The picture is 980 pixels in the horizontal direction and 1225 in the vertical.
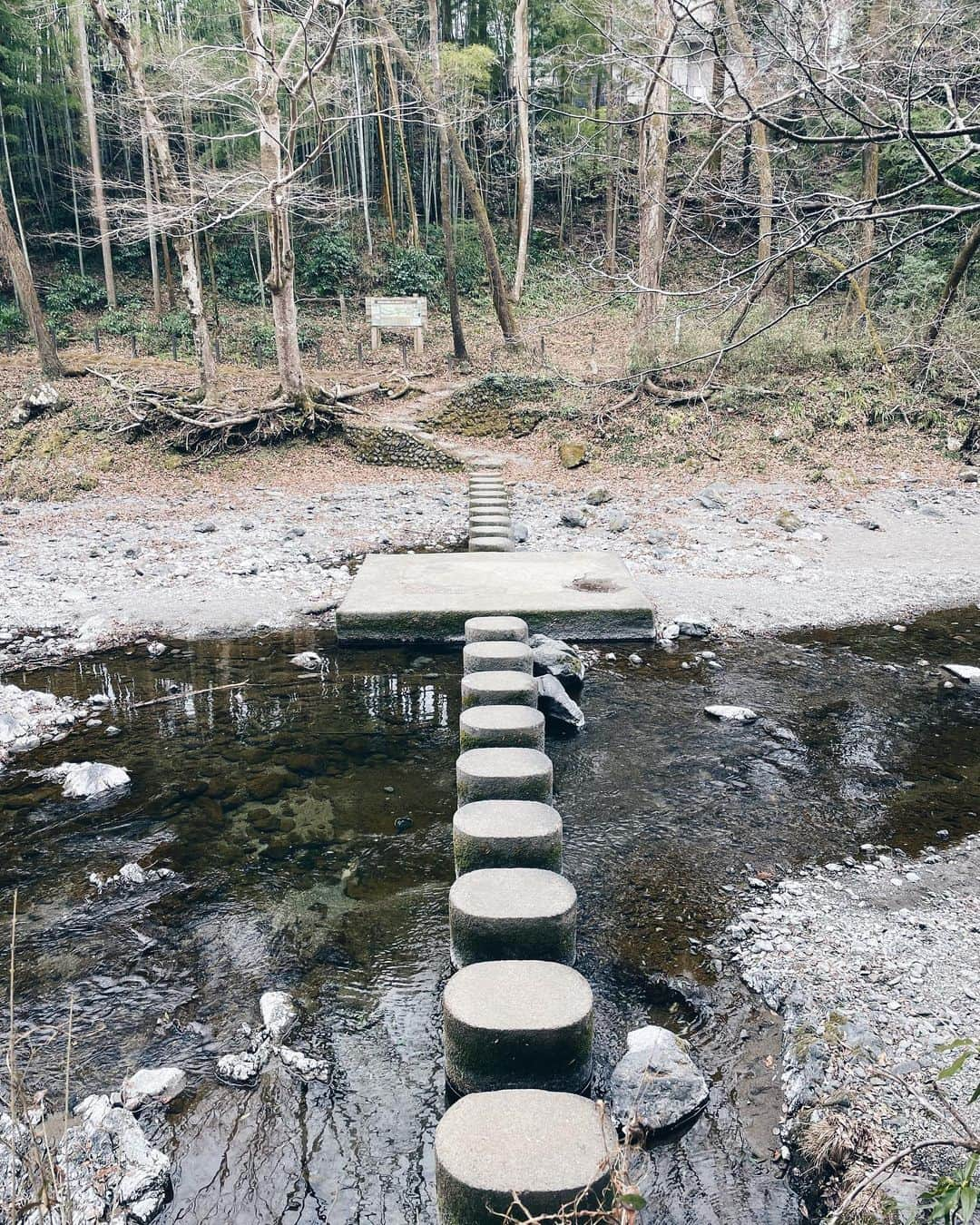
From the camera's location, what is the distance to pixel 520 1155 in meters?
1.95

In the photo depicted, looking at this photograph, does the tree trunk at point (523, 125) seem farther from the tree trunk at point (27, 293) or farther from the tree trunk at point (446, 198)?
the tree trunk at point (27, 293)

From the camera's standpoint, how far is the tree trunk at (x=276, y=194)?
1069 cm

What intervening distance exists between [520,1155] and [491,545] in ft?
20.3

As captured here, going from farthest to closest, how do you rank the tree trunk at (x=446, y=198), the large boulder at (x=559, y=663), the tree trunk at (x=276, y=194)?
the tree trunk at (x=446, y=198) → the tree trunk at (x=276, y=194) → the large boulder at (x=559, y=663)

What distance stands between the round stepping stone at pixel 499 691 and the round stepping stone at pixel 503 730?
30 cm

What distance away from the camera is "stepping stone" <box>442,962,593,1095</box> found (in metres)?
2.31

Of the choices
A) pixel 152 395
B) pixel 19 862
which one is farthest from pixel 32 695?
pixel 152 395

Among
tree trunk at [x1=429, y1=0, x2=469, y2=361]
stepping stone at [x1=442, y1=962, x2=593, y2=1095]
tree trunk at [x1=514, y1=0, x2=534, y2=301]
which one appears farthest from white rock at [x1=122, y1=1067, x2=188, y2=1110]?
tree trunk at [x1=514, y1=0, x2=534, y2=301]

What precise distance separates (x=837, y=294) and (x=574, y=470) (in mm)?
Result: 6240

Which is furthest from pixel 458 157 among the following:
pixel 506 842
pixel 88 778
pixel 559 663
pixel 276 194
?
pixel 506 842

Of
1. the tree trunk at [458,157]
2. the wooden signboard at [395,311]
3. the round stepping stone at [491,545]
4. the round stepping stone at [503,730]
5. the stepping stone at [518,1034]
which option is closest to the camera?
the stepping stone at [518,1034]

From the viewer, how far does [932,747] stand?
475cm

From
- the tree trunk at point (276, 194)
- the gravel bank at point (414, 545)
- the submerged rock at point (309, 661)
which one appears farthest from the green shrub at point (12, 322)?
the submerged rock at point (309, 661)

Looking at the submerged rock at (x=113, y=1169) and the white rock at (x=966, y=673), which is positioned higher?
the submerged rock at (x=113, y=1169)
